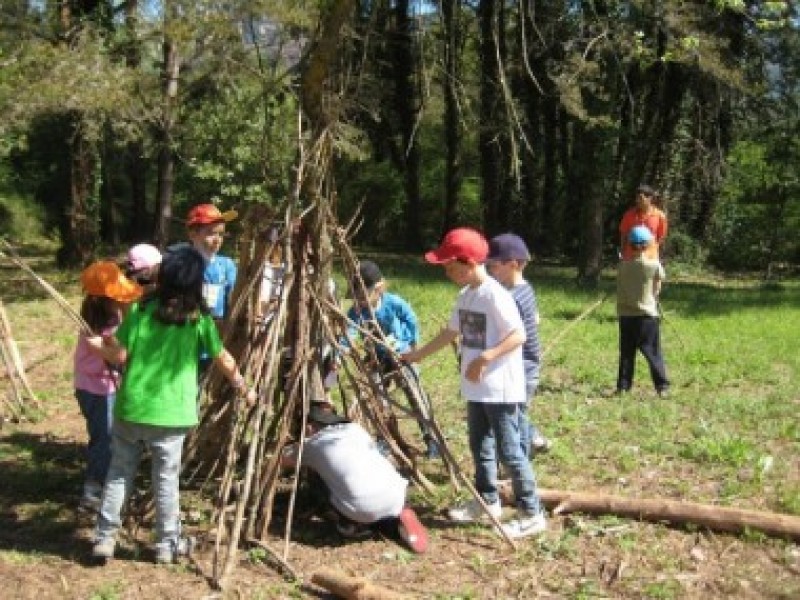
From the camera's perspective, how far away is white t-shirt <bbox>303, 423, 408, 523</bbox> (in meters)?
4.48

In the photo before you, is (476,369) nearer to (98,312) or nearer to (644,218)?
(98,312)

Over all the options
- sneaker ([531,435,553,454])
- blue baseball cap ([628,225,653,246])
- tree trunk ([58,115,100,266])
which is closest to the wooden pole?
sneaker ([531,435,553,454])

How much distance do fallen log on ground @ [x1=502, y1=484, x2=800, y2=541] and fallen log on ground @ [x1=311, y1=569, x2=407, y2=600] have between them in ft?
4.32

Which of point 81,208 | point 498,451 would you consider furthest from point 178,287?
point 81,208

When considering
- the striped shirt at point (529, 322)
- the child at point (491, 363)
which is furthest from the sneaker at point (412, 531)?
the striped shirt at point (529, 322)

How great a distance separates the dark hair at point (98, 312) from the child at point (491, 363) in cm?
155

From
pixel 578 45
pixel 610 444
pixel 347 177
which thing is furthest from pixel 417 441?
pixel 347 177

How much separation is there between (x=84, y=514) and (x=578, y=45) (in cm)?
1237

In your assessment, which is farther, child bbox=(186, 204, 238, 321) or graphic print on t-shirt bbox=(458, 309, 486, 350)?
child bbox=(186, 204, 238, 321)

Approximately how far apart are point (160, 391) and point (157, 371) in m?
0.09

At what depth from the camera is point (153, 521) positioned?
15.5 ft

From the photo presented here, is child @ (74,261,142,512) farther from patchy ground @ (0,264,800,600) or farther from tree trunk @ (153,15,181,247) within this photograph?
tree trunk @ (153,15,181,247)

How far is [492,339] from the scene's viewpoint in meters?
4.59

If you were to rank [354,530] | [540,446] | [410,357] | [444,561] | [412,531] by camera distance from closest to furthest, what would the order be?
[444,561] < [412,531] < [354,530] < [410,357] < [540,446]
